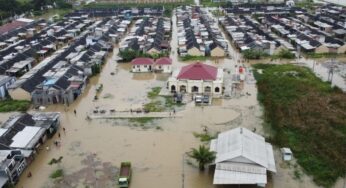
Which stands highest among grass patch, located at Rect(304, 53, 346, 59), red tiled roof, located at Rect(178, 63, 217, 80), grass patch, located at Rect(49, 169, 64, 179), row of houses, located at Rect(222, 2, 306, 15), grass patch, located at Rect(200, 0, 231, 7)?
grass patch, located at Rect(200, 0, 231, 7)

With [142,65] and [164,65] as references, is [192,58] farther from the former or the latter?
[142,65]

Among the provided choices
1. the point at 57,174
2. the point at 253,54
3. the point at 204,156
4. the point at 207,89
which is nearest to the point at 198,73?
the point at 207,89

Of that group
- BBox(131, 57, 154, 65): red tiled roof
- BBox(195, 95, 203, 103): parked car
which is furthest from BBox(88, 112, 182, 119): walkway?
BBox(131, 57, 154, 65): red tiled roof

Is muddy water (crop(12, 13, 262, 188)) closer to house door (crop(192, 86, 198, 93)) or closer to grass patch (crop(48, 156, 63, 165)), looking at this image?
grass patch (crop(48, 156, 63, 165))

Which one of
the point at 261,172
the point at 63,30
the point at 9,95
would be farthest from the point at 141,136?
the point at 63,30

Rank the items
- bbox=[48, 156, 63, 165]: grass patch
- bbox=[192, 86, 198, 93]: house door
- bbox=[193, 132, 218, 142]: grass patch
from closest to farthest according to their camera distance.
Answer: bbox=[48, 156, 63, 165]: grass patch → bbox=[193, 132, 218, 142]: grass patch → bbox=[192, 86, 198, 93]: house door

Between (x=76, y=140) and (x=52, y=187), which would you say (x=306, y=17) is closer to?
(x=76, y=140)

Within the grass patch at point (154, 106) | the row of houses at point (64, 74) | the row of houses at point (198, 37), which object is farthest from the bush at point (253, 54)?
the row of houses at point (64, 74)
